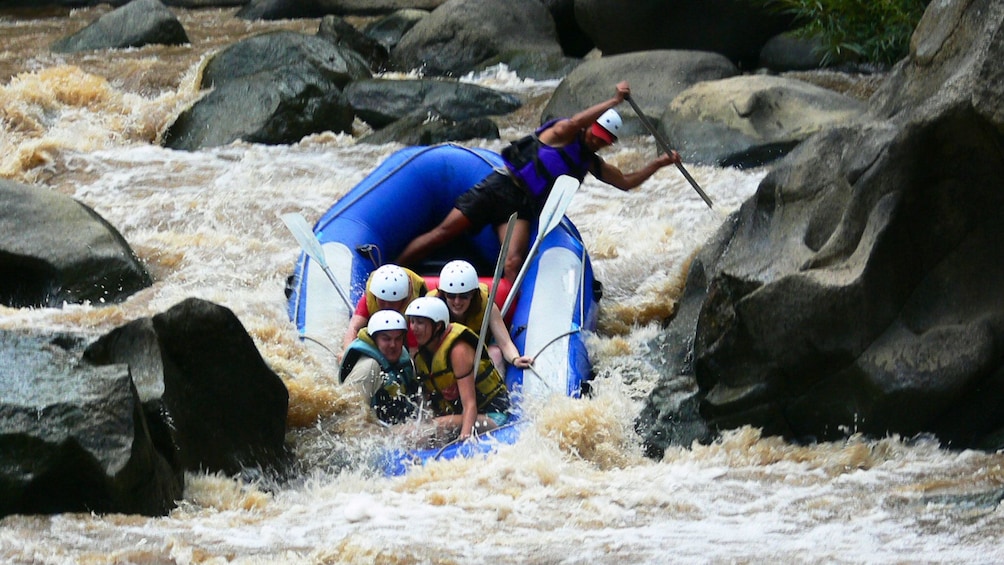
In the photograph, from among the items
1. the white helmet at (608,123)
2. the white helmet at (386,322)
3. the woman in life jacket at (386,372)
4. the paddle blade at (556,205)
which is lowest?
the woman in life jacket at (386,372)

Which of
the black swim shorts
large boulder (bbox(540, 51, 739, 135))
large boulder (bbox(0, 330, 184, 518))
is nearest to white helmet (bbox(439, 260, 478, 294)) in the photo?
the black swim shorts

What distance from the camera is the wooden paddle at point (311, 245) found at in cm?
612

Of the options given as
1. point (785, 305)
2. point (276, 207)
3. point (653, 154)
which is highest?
point (785, 305)

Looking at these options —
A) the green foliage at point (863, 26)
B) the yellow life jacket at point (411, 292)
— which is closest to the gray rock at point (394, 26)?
the green foliage at point (863, 26)

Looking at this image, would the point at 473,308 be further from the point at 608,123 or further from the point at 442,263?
the point at 608,123

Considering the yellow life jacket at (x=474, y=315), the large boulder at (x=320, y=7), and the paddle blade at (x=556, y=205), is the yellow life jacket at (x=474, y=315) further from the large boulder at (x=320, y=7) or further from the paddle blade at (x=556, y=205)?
the large boulder at (x=320, y=7)

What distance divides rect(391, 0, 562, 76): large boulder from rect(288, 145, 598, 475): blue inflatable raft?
6.17 metres

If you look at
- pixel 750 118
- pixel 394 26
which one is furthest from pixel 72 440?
pixel 394 26

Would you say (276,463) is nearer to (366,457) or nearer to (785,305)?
(366,457)

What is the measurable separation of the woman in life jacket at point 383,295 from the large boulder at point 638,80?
4.67 metres

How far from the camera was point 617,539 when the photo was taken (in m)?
3.81

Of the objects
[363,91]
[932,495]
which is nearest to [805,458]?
[932,495]

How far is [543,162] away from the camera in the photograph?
267 inches

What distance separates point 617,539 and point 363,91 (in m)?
8.02
